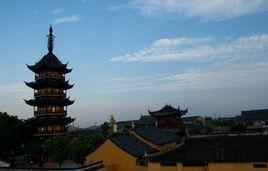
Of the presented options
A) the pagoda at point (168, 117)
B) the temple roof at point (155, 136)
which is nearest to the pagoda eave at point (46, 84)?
the temple roof at point (155, 136)

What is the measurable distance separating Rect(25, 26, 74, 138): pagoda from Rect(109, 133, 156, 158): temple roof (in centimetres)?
1763

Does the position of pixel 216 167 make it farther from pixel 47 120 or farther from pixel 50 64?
pixel 50 64

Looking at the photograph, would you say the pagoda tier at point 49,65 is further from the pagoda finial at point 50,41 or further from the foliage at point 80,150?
the foliage at point 80,150

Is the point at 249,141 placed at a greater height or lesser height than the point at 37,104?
lesser

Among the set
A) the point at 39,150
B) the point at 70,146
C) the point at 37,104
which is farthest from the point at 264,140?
the point at 37,104

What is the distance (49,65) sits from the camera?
2181 inches

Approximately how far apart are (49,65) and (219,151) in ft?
115

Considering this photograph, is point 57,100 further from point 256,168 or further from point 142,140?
point 256,168

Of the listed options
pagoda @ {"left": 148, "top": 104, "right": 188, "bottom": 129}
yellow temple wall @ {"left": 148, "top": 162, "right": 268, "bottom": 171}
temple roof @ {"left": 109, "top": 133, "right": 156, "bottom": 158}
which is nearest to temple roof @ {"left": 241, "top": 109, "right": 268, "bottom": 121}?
pagoda @ {"left": 148, "top": 104, "right": 188, "bottom": 129}

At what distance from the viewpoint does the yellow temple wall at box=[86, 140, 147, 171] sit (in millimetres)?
35562

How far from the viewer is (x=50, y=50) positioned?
59.8m

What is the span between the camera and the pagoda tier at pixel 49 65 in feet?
182

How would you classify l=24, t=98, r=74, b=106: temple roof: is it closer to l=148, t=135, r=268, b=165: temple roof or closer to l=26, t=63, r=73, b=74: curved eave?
l=26, t=63, r=73, b=74: curved eave

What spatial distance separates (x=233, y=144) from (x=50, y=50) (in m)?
40.1
